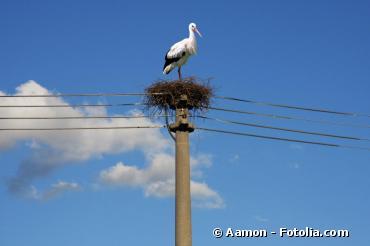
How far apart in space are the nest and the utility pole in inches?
30.8

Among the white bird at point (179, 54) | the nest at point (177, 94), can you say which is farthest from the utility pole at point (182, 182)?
the white bird at point (179, 54)

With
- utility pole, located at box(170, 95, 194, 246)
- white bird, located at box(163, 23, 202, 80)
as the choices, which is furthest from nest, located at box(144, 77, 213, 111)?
white bird, located at box(163, 23, 202, 80)

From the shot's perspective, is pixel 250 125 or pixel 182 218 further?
pixel 250 125

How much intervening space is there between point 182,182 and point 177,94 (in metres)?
2.36

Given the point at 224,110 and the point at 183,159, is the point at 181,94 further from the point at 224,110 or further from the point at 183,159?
the point at 183,159

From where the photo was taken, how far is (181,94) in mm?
11969

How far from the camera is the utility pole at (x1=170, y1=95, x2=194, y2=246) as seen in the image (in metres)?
9.89

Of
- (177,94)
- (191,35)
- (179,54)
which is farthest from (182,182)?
(191,35)

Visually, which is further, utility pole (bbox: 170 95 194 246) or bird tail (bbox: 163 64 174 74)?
bird tail (bbox: 163 64 174 74)

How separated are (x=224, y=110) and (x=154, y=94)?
3.86 feet

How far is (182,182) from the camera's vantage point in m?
10.2

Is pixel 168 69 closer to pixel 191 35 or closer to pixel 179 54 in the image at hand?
pixel 179 54

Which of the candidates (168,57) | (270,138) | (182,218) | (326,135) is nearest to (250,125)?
(270,138)

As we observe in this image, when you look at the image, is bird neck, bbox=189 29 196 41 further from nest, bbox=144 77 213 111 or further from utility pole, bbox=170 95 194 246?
utility pole, bbox=170 95 194 246
